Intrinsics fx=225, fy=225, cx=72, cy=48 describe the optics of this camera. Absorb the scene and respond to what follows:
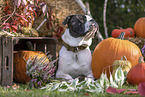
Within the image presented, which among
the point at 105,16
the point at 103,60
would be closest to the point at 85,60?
the point at 103,60

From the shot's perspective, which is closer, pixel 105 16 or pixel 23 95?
pixel 23 95

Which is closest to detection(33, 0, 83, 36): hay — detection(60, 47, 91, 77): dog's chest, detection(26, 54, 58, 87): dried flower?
detection(60, 47, 91, 77): dog's chest

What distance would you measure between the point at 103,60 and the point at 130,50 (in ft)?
1.23

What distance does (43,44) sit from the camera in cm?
342

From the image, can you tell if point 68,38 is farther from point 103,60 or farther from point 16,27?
point 16,27

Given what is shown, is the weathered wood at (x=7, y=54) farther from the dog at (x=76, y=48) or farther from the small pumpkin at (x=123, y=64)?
the small pumpkin at (x=123, y=64)

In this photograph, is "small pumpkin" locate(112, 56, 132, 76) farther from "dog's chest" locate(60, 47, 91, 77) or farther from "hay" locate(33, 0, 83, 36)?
"hay" locate(33, 0, 83, 36)

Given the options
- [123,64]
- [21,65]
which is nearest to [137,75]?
[123,64]

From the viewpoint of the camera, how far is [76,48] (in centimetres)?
299

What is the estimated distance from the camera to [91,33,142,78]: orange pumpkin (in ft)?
9.59

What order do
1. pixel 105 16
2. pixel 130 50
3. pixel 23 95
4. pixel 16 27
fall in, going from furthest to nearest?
1. pixel 105 16
2. pixel 16 27
3. pixel 130 50
4. pixel 23 95

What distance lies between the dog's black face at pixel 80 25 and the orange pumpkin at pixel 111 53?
298mm

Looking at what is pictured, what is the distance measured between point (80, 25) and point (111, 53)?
1.82ft

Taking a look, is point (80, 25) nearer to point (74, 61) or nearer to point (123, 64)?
point (74, 61)
